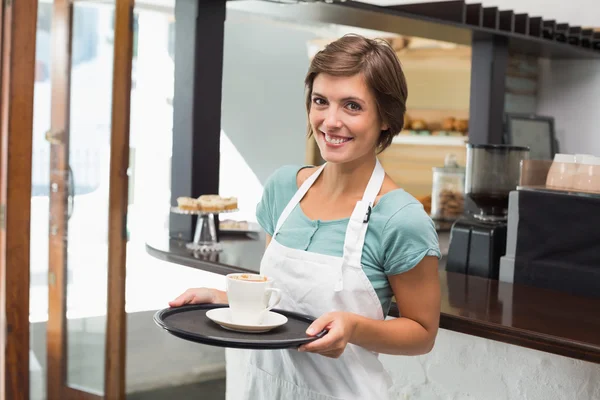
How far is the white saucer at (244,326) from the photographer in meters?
1.39

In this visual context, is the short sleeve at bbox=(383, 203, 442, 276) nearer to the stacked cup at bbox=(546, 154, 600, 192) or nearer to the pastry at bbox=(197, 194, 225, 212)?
the stacked cup at bbox=(546, 154, 600, 192)

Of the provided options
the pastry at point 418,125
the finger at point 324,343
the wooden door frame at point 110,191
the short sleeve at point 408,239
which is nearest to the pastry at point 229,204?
the wooden door frame at point 110,191

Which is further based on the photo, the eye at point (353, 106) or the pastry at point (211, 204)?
the pastry at point (211, 204)

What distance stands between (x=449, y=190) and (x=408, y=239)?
102 inches

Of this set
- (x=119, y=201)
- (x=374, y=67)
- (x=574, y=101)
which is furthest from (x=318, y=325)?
(x=574, y=101)

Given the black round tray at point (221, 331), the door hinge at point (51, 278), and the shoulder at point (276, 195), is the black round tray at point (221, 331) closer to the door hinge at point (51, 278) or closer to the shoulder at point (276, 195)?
the shoulder at point (276, 195)

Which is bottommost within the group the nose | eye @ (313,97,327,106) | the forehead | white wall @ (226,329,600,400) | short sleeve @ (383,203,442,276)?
white wall @ (226,329,600,400)

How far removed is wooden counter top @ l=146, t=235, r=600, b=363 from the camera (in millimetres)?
1797

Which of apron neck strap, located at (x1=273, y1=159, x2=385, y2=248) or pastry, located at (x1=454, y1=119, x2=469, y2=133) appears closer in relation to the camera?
apron neck strap, located at (x1=273, y1=159, x2=385, y2=248)

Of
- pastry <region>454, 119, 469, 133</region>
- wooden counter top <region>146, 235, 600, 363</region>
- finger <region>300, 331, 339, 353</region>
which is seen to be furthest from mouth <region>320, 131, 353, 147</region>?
pastry <region>454, 119, 469, 133</region>

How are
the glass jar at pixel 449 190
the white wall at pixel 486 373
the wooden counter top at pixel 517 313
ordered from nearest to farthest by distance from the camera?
the wooden counter top at pixel 517 313, the white wall at pixel 486 373, the glass jar at pixel 449 190

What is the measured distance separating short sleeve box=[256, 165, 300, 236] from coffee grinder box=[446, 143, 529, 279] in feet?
3.61

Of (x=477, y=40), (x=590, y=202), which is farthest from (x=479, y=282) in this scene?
(x=477, y=40)

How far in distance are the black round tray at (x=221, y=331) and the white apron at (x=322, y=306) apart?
68 mm
